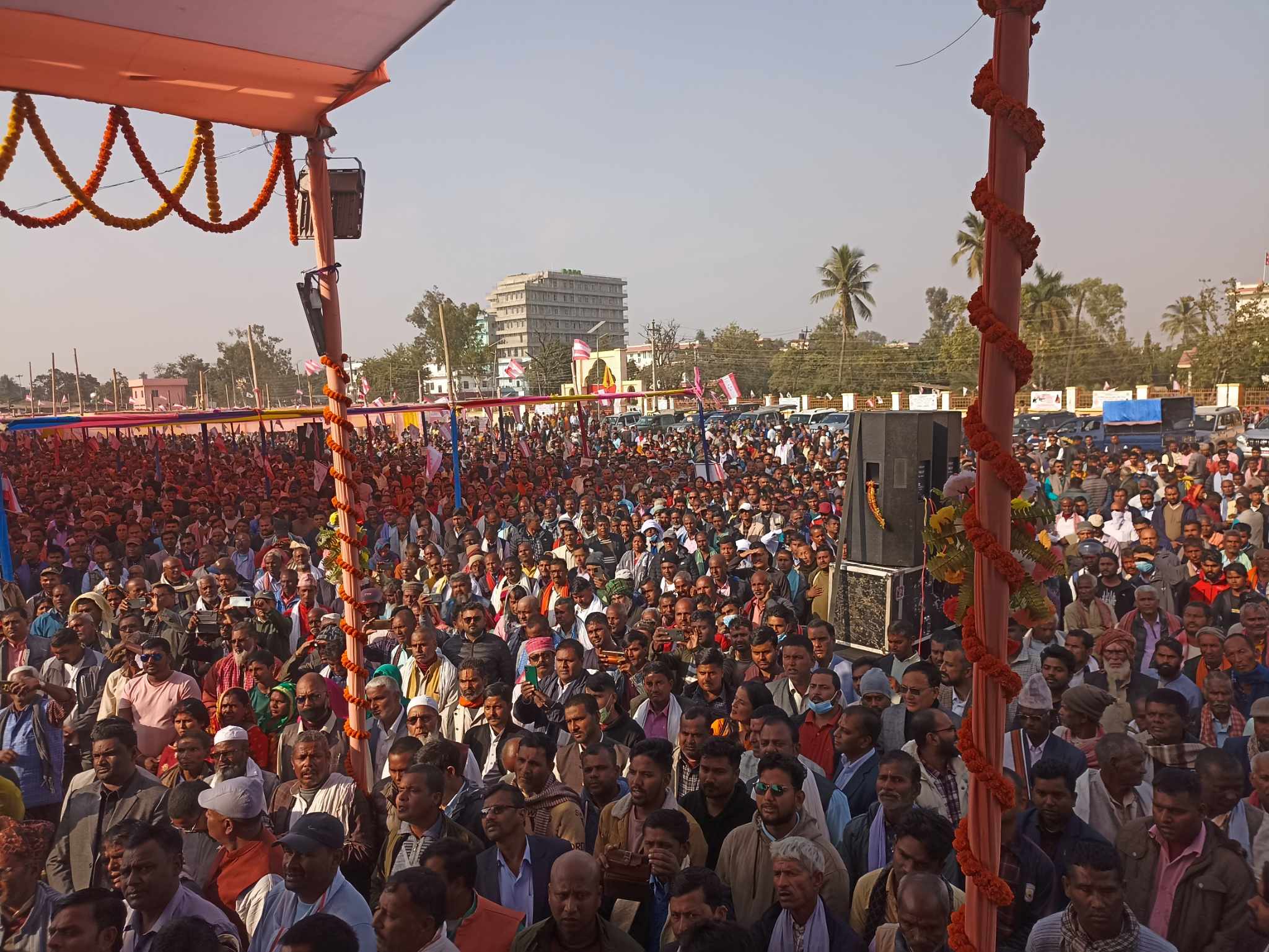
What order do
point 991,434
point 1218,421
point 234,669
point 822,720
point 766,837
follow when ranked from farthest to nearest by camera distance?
point 1218,421
point 234,669
point 822,720
point 766,837
point 991,434

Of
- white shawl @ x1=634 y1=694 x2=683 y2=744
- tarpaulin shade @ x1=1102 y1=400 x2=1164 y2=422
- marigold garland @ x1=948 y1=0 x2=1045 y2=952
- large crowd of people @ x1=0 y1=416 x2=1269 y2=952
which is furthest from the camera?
tarpaulin shade @ x1=1102 y1=400 x2=1164 y2=422

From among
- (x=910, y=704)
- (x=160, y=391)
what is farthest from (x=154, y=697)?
(x=160, y=391)

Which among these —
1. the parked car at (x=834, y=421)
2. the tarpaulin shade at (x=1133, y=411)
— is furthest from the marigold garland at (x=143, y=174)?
the parked car at (x=834, y=421)

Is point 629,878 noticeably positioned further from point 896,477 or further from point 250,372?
point 250,372

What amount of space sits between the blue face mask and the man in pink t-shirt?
3471mm

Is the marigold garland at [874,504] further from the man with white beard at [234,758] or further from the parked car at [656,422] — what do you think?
the parked car at [656,422]

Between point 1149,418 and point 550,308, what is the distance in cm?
11436

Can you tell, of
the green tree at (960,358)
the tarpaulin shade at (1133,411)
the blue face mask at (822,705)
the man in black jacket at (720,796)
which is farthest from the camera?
the green tree at (960,358)

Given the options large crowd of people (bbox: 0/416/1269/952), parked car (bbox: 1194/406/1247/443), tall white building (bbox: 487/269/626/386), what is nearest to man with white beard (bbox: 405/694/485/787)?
large crowd of people (bbox: 0/416/1269/952)

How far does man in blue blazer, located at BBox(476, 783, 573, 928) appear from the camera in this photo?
3248 mm

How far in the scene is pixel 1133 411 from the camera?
2514 cm

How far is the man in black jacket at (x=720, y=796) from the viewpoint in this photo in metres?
3.56

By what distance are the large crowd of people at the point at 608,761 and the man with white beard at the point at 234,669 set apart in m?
0.03

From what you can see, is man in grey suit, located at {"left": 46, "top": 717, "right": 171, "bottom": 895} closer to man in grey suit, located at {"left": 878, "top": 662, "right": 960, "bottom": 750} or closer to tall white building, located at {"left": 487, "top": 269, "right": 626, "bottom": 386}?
man in grey suit, located at {"left": 878, "top": 662, "right": 960, "bottom": 750}
